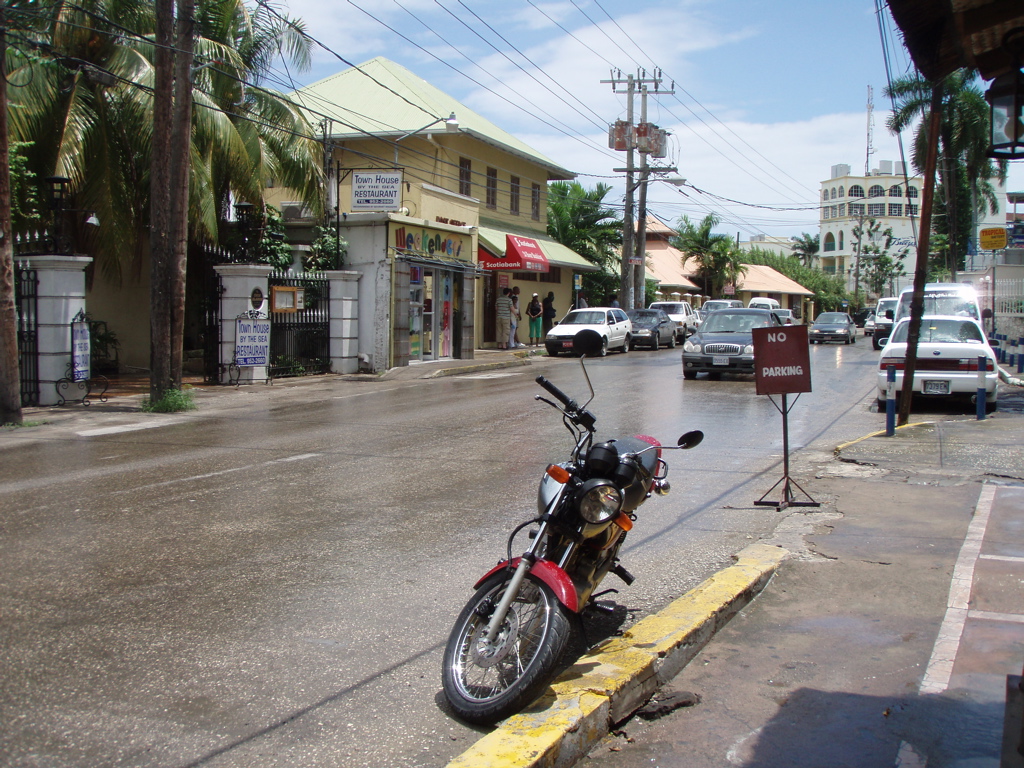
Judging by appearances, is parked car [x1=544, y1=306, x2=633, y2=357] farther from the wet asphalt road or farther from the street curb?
the street curb

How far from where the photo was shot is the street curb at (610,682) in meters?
3.37

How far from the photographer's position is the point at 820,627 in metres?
5.01

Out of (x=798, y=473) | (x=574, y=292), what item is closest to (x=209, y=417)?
(x=798, y=473)

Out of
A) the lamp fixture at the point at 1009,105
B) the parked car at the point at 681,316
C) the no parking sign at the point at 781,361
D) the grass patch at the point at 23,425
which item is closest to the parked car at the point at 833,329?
the parked car at the point at 681,316

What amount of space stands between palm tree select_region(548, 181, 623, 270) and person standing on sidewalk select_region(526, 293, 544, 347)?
295 inches

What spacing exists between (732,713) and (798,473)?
6000 mm

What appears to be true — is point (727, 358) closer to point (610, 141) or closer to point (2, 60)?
point (2, 60)

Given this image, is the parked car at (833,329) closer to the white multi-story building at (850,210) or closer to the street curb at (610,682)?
the street curb at (610,682)

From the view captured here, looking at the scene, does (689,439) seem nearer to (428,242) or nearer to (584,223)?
(428,242)

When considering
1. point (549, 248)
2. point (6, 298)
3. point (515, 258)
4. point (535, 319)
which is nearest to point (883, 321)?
point (515, 258)

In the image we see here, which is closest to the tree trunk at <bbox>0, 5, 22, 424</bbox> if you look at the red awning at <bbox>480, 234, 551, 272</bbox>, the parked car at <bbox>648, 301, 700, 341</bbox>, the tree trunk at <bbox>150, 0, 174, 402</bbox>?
the tree trunk at <bbox>150, 0, 174, 402</bbox>

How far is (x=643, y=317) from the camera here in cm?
3428

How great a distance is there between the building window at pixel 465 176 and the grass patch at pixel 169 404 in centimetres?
1882

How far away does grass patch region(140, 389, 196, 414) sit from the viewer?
48.1 ft
